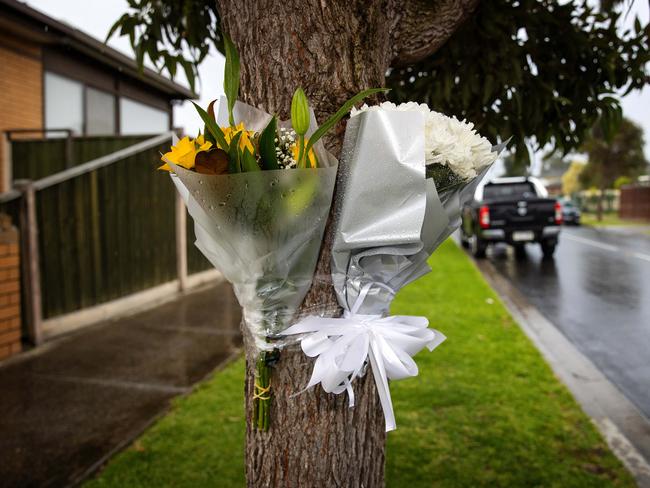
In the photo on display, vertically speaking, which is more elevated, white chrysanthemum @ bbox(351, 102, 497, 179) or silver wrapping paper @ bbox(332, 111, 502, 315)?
white chrysanthemum @ bbox(351, 102, 497, 179)

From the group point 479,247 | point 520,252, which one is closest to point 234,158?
point 479,247

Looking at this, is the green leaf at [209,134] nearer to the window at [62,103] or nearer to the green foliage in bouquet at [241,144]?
the green foliage in bouquet at [241,144]

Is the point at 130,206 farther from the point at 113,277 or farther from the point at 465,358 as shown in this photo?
the point at 465,358

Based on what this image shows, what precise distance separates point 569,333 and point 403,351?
5.39 metres

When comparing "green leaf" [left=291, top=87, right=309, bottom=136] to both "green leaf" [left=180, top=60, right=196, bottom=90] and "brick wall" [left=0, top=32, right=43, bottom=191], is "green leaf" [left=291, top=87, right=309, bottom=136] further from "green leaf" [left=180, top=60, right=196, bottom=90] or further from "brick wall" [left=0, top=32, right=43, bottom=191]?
"brick wall" [left=0, top=32, right=43, bottom=191]

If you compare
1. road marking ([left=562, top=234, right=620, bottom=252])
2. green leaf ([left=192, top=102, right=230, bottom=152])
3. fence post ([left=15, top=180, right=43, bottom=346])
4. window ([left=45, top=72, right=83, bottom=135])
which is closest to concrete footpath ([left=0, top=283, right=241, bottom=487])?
fence post ([left=15, top=180, right=43, bottom=346])

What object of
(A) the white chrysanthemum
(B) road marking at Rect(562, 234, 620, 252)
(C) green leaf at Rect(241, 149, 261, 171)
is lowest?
(B) road marking at Rect(562, 234, 620, 252)

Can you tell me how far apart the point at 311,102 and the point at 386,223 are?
18.8 inches

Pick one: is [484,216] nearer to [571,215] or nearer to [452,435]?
[452,435]

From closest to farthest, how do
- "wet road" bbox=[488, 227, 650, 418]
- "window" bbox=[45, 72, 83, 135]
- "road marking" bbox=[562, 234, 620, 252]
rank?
1. "wet road" bbox=[488, 227, 650, 418]
2. "window" bbox=[45, 72, 83, 135]
3. "road marking" bbox=[562, 234, 620, 252]

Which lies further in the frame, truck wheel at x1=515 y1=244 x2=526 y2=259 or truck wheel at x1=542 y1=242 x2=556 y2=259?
truck wheel at x1=515 y1=244 x2=526 y2=259

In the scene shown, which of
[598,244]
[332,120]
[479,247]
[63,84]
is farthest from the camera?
[598,244]

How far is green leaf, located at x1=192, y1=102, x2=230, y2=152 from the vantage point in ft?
4.43

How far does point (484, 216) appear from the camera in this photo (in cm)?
1284
